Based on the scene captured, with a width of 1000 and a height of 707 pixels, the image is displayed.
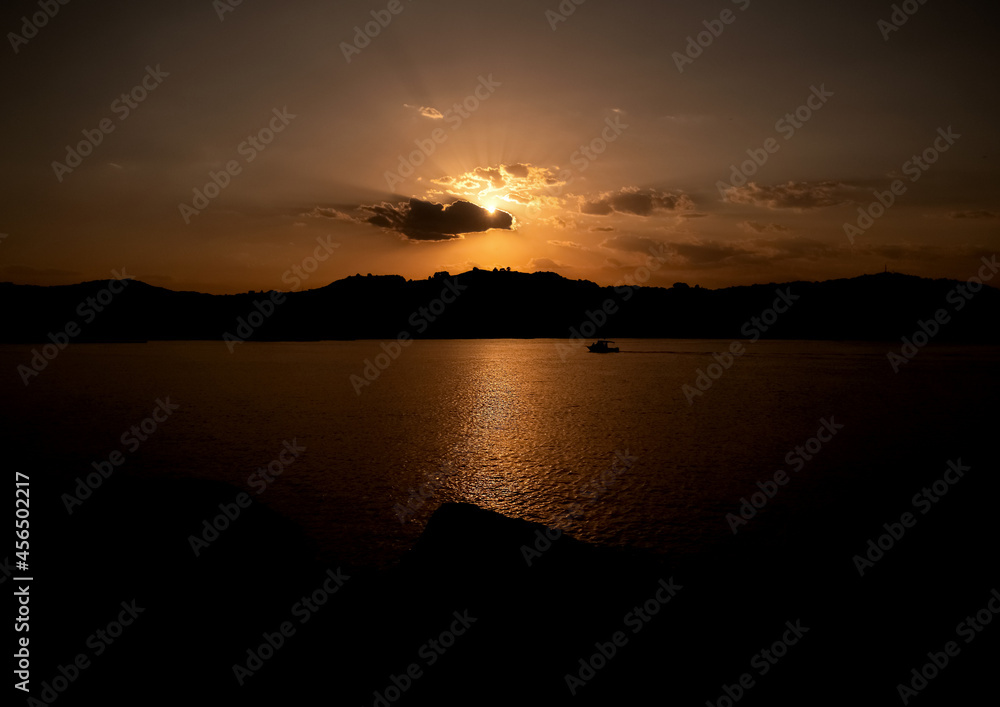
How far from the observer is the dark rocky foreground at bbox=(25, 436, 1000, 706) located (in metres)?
7.31

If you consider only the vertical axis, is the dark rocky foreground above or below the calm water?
above

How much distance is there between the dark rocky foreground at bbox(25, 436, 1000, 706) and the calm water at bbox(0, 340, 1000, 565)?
16.9 ft

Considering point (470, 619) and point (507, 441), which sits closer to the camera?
point (470, 619)

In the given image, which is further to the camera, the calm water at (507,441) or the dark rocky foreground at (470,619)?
the calm water at (507,441)

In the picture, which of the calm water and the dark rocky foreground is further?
the calm water

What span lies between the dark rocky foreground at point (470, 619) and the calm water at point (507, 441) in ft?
16.9

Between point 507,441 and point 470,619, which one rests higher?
point 470,619

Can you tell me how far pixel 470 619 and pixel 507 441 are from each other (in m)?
25.6

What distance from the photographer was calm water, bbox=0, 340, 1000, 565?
781 inches

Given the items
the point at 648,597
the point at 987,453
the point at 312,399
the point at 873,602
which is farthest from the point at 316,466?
the point at 987,453

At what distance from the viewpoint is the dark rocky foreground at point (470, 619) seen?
731cm

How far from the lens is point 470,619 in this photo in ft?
26.7

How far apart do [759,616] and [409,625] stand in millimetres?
5507

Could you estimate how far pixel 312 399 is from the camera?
52375mm
